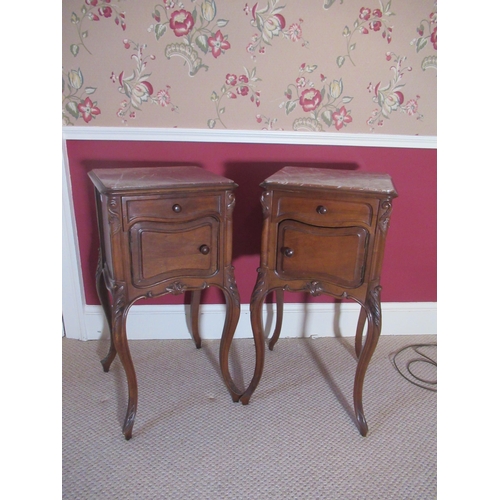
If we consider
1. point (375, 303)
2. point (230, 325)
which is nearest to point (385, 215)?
point (375, 303)

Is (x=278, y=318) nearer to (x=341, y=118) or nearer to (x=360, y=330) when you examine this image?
(x=360, y=330)

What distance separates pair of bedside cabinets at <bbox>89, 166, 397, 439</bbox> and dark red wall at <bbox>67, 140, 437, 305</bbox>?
1.08 feet

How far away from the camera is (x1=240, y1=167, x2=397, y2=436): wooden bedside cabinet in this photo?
1322mm

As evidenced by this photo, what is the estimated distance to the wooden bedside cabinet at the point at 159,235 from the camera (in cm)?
127

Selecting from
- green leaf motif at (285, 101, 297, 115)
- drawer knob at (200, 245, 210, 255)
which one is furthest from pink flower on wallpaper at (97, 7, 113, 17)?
drawer knob at (200, 245, 210, 255)

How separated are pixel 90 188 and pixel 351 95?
3.86 ft

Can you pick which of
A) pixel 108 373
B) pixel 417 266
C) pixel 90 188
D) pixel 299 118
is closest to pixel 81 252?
pixel 90 188

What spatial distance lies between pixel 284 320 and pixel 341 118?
973 mm

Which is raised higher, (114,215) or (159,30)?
(159,30)

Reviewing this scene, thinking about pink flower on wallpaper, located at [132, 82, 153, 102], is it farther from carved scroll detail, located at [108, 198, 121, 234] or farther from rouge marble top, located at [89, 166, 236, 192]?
carved scroll detail, located at [108, 198, 121, 234]

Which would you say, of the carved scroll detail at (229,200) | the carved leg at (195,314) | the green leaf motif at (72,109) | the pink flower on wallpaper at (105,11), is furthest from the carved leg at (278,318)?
the pink flower on wallpaper at (105,11)

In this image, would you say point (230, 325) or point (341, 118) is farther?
point (341, 118)

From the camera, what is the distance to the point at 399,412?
1.62m

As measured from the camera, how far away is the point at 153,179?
4.34 ft
